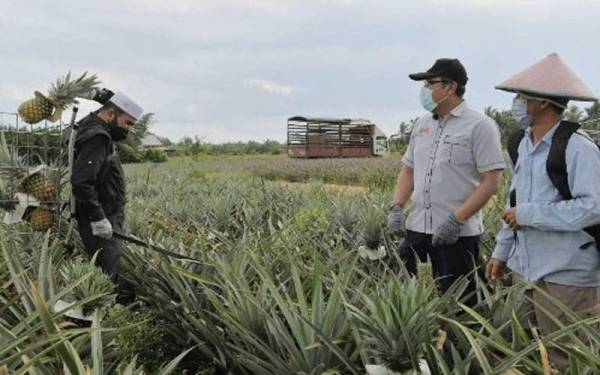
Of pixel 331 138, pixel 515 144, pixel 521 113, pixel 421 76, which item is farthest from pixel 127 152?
pixel 521 113

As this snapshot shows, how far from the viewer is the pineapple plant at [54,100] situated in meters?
4.64

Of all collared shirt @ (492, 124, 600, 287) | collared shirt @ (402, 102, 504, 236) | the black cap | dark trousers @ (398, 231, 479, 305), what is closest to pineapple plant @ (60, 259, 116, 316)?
dark trousers @ (398, 231, 479, 305)

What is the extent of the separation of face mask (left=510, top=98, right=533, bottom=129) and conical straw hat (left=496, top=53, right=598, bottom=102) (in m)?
0.11

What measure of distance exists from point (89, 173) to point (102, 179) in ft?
0.83

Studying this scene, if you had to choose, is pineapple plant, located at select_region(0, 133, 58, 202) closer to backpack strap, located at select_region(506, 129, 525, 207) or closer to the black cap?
the black cap

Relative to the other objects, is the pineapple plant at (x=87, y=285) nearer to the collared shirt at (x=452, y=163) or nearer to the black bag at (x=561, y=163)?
the collared shirt at (x=452, y=163)

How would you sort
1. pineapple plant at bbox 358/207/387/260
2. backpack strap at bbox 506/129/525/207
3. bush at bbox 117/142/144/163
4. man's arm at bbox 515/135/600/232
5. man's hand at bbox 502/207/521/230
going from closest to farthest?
man's arm at bbox 515/135/600/232
man's hand at bbox 502/207/521/230
backpack strap at bbox 506/129/525/207
pineapple plant at bbox 358/207/387/260
bush at bbox 117/142/144/163

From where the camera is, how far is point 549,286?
9.97 feet

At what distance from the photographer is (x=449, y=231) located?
12.9 ft

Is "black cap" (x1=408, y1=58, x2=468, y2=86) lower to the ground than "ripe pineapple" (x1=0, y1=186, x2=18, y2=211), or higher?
higher

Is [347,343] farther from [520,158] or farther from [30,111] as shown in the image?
[30,111]

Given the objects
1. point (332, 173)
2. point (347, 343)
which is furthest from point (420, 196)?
point (332, 173)

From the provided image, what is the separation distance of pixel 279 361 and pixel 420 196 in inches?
72.5

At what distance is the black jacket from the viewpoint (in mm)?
4242
